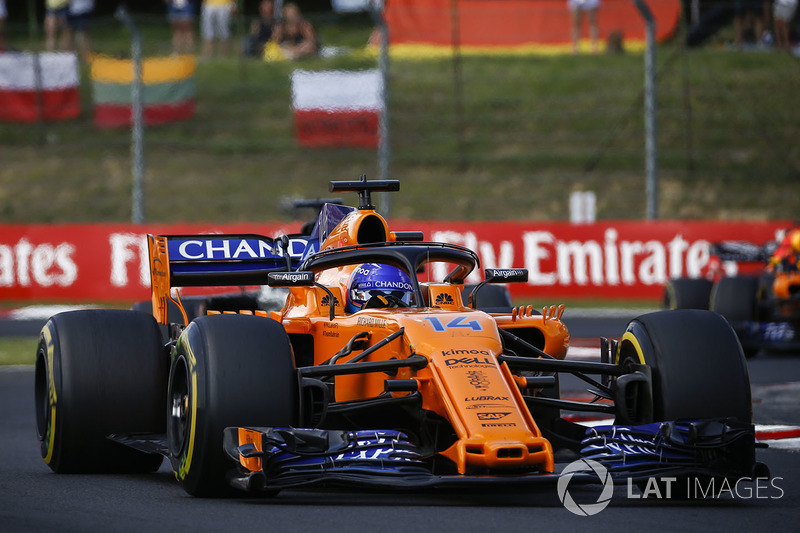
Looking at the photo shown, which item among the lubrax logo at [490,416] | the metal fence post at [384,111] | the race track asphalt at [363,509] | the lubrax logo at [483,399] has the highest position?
the metal fence post at [384,111]

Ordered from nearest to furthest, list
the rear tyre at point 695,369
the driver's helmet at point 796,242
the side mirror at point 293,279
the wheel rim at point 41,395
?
the rear tyre at point 695,369 < the side mirror at point 293,279 < the wheel rim at point 41,395 < the driver's helmet at point 796,242

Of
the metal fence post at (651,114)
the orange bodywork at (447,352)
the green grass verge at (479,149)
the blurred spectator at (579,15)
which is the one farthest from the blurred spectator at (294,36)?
the orange bodywork at (447,352)

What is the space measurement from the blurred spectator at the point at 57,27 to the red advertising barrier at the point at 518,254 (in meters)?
5.27

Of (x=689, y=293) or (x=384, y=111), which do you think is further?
(x=384, y=111)

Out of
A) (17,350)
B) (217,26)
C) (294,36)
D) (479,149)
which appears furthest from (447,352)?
(479,149)

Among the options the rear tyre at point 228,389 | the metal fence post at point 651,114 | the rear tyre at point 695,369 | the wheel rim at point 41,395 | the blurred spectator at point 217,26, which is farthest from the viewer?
the blurred spectator at point 217,26

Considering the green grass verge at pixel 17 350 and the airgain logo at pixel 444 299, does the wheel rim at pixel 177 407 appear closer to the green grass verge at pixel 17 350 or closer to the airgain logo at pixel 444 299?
the airgain logo at pixel 444 299

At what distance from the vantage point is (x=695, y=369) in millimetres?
6926

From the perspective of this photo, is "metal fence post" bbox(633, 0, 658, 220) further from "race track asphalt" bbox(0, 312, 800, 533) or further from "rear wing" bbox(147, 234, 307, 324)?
"race track asphalt" bbox(0, 312, 800, 533)

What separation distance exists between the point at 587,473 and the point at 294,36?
18.3 m

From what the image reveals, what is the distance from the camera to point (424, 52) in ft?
82.7

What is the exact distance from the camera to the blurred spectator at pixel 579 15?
26.6m

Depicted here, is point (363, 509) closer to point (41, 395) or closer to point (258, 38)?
point (41, 395)

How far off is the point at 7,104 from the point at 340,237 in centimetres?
1739
